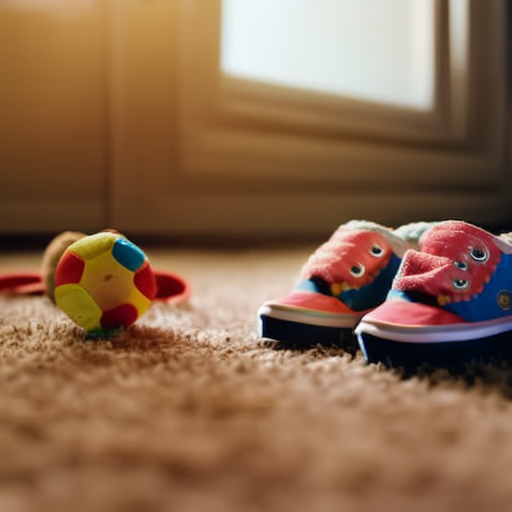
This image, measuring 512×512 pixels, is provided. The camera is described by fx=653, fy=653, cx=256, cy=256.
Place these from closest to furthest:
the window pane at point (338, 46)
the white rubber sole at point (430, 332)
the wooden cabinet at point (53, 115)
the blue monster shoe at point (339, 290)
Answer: the white rubber sole at point (430, 332)
the blue monster shoe at point (339, 290)
the wooden cabinet at point (53, 115)
the window pane at point (338, 46)

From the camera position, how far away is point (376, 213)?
7.04 ft

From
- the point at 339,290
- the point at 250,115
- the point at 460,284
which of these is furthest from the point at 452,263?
the point at 250,115

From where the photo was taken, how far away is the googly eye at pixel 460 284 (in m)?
0.60

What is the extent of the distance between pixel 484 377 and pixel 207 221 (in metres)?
1.44

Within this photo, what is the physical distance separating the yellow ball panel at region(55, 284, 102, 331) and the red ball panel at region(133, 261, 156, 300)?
0.17 ft

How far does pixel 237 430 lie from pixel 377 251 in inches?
13.6

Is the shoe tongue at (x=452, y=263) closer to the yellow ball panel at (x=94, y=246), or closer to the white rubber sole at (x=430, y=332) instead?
the white rubber sole at (x=430, y=332)

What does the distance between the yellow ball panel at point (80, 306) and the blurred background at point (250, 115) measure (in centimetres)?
108

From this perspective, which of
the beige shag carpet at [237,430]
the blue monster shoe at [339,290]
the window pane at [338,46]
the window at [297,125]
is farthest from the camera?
the window pane at [338,46]

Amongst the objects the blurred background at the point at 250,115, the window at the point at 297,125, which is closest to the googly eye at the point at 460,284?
the blurred background at the point at 250,115

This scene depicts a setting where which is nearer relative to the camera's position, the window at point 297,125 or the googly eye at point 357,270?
the googly eye at point 357,270

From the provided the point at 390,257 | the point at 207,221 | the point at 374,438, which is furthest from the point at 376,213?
the point at 374,438

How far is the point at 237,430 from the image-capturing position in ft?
1.38

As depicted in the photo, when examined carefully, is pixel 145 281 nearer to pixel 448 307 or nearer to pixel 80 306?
pixel 80 306
